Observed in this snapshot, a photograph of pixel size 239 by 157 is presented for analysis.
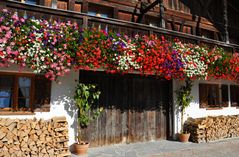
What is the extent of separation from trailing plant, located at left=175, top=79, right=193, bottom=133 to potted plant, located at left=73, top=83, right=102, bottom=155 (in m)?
3.63

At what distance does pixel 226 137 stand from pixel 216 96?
2.10 metres

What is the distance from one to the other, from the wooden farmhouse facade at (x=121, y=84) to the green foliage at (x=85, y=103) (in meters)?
0.25

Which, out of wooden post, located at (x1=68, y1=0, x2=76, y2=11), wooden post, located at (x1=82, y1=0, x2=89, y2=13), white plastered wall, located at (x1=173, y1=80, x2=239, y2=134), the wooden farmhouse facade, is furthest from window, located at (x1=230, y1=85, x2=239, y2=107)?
wooden post, located at (x1=68, y1=0, x2=76, y2=11)

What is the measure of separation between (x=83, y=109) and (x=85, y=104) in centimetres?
30

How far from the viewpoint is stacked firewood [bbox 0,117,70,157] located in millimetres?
5762

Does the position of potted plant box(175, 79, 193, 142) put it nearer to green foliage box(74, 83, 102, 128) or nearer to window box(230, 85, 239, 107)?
green foliage box(74, 83, 102, 128)

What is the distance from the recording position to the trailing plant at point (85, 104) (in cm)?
708

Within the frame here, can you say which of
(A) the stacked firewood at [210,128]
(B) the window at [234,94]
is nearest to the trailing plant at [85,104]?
(A) the stacked firewood at [210,128]

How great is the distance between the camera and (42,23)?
6.18 meters

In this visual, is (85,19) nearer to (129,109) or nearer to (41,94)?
(41,94)

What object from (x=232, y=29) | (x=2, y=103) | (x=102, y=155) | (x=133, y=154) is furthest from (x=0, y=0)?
(x=232, y=29)

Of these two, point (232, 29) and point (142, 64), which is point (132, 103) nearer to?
point (142, 64)

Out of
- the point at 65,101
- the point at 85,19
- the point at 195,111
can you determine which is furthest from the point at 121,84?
the point at 195,111

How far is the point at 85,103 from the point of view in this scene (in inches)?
284
